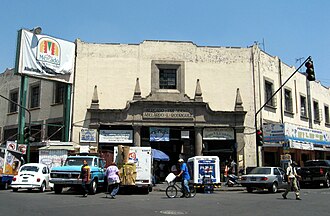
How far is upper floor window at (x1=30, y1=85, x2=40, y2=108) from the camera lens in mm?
30328

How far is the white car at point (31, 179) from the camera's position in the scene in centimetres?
1958

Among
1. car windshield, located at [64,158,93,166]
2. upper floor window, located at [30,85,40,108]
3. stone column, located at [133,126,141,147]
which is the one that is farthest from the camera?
upper floor window, located at [30,85,40,108]

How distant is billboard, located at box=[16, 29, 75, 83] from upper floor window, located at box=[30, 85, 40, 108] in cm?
431

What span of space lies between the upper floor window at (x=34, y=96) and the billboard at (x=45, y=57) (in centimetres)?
431

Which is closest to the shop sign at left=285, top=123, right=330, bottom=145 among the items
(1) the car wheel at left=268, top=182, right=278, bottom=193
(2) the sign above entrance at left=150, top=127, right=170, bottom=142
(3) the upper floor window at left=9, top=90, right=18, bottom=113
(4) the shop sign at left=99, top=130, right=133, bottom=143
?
(1) the car wheel at left=268, top=182, right=278, bottom=193

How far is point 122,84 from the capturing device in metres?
27.7

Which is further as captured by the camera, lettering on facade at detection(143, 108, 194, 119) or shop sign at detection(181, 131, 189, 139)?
shop sign at detection(181, 131, 189, 139)

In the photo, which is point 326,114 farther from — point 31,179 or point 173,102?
point 31,179

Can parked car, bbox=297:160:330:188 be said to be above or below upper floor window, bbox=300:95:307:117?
below

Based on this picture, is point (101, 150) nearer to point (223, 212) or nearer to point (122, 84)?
point (122, 84)

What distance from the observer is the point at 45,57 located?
26.7m

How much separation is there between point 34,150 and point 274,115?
19562mm

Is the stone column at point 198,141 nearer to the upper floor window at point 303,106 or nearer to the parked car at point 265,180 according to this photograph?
the parked car at point 265,180

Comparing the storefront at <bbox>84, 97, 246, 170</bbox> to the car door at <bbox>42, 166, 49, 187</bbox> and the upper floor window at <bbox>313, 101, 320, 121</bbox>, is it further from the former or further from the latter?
the upper floor window at <bbox>313, 101, 320, 121</bbox>
